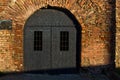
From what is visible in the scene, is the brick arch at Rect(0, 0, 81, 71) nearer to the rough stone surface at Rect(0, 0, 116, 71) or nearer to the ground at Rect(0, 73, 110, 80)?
the rough stone surface at Rect(0, 0, 116, 71)

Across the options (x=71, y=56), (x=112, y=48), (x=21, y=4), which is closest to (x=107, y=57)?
(x=112, y=48)

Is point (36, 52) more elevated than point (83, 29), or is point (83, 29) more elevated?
point (83, 29)

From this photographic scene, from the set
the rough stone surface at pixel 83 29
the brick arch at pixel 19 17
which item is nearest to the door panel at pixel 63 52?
the rough stone surface at pixel 83 29

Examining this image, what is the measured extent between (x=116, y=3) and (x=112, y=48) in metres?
1.79

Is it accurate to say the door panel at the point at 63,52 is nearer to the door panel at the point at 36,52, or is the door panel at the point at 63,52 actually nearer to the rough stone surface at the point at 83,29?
the door panel at the point at 36,52

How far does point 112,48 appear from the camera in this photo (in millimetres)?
15102

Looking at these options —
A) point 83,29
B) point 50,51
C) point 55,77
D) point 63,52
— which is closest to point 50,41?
point 50,51

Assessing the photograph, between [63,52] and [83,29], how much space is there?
1.23 meters

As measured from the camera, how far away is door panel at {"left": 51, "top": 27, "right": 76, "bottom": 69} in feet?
49.5

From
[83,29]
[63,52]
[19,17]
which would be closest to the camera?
[19,17]

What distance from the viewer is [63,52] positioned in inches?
598

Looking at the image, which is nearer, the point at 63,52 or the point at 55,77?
the point at 55,77

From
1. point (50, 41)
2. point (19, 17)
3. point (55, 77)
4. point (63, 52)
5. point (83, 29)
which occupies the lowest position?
point (55, 77)

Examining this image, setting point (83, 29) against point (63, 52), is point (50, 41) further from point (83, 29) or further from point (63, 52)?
point (83, 29)
